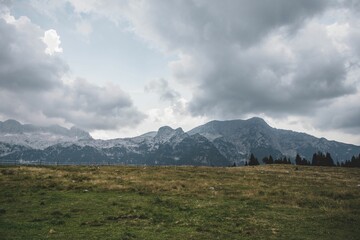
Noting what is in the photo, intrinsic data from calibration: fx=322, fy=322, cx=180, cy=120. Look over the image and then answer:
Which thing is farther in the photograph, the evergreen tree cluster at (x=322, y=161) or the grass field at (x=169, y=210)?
the evergreen tree cluster at (x=322, y=161)

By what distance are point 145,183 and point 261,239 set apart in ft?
81.5

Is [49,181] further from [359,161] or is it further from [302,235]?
[359,161]

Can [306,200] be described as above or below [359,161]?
below

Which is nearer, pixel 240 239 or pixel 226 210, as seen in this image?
pixel 240 239

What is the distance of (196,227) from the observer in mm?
22484

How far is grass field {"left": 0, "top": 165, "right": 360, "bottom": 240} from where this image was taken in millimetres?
21359

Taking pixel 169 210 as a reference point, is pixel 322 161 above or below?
above

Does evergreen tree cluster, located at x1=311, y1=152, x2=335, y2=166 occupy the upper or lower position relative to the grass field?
upper

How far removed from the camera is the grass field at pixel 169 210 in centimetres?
2136

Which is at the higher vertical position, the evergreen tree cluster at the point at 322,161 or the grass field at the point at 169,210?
Result: the evergreen tree cluster at the point at 322,161

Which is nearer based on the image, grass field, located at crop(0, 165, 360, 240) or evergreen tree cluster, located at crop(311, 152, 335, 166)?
grass field, located at crop(0, 165, 360, 240)

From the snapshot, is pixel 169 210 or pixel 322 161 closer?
pixel 169 210

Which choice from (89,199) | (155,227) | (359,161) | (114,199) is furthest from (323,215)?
(359,161)

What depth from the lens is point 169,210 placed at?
91.6ft
